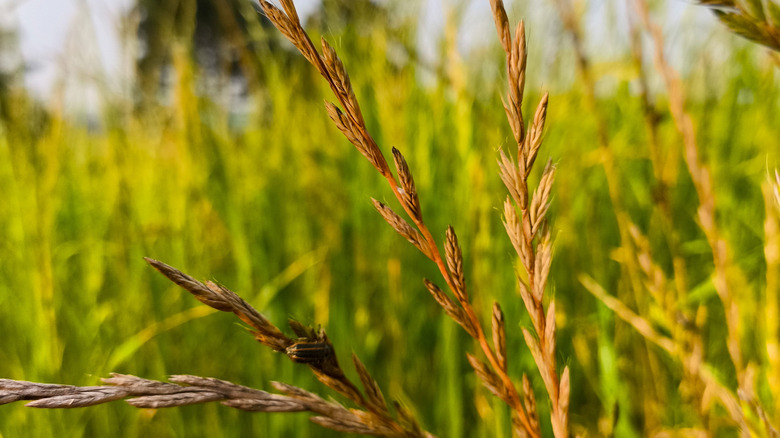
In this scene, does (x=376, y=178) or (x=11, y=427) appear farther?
(x=376, y=178)

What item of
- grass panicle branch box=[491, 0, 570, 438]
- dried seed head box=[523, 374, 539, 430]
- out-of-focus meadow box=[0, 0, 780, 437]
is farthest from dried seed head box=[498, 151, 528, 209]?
out-of-focus meadow box=[0, 0, 780, 437]

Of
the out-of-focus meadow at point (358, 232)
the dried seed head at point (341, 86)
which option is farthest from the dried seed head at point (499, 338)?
the out-of-focus meadow at point (358, 232)

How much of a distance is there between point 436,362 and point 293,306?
32 centimetres

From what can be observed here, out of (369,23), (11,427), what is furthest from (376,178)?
(11,427)

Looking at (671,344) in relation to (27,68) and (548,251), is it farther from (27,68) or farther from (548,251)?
(27,68)

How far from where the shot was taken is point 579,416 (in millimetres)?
1047

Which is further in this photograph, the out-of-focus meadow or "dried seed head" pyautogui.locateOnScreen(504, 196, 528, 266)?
the out-of-focus meadow

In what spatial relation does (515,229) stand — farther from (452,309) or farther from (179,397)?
(179,397)

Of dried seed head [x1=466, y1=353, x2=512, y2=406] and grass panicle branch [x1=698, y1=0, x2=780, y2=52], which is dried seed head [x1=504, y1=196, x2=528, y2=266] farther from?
grass panicle branch [x1=698, y1=0, x2=780, y2=52]

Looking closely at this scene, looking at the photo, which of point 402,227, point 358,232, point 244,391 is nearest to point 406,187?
point 402,227

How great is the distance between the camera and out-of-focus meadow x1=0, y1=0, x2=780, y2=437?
874 mm

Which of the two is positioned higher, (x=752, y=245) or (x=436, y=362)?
(x=752, y=245)

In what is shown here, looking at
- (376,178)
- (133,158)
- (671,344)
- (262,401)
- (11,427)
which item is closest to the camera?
(262,401)

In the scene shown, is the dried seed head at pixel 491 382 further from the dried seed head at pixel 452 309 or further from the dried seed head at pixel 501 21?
the dried seed head at pixel 501 21
